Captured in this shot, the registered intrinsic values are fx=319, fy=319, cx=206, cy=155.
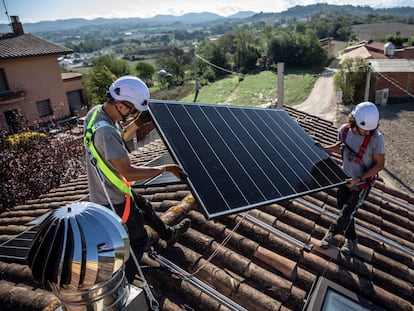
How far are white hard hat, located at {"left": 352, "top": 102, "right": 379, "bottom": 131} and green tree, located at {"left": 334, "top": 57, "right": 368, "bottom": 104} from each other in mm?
29909

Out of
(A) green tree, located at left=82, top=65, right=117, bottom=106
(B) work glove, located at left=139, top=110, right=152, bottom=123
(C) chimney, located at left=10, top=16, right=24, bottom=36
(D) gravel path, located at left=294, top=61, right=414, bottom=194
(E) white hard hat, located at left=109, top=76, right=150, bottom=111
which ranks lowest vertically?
(D) gravel path, located at left=294, top=61, right=414, bottom=194

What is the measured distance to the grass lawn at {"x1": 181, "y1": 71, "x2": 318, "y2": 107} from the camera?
42.5 m

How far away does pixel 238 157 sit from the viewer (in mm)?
4613

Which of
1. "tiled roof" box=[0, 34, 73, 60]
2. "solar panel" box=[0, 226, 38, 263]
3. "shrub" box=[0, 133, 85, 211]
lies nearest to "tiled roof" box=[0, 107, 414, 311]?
"solar panel" box=[0, 226, 38, 263]

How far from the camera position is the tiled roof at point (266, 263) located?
12.3ft

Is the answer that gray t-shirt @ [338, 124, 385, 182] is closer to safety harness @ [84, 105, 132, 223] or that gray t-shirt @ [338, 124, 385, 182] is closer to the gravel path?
safety harness @ [84, 105, 132, 223]

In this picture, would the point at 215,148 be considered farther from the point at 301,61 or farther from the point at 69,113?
the point at 301,61

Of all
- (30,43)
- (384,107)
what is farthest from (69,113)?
(384,107)

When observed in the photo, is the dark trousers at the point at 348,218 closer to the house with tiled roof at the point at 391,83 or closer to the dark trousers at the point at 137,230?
the dark trousers at the point at 137,230

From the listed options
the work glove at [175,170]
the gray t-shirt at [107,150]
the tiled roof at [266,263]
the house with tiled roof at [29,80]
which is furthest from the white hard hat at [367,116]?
the house with tiled roof at [29,80]

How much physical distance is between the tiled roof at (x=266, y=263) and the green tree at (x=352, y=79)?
2901cm

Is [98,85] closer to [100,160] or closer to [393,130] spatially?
[393,130]

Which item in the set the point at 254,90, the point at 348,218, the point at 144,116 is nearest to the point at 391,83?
the point at 254,90

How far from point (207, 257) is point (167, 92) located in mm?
53353
